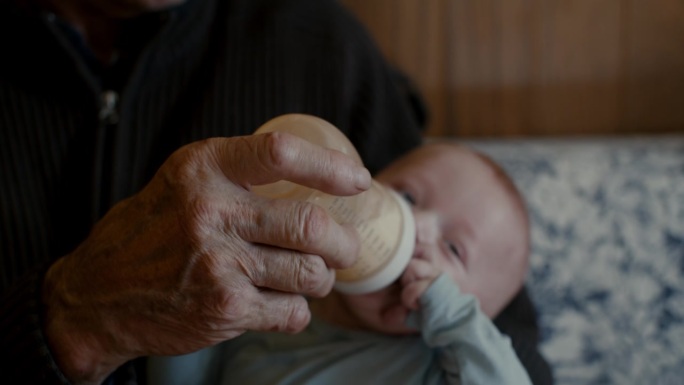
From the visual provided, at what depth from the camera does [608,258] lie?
5.41ft

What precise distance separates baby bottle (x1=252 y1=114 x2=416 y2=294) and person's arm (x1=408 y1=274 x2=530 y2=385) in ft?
0.26

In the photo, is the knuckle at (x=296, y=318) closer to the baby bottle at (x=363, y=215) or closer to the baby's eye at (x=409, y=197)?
the baby bottle at (x=363, y=215)

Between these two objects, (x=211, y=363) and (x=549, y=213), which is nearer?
(x=211, y=363)

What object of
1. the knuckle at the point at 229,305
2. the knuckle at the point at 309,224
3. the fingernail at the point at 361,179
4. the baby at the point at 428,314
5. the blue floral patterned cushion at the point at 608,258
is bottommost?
the blue floral patterned cushion at the point at 608,258

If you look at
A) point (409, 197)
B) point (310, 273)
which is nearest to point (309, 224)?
point (310, 273)

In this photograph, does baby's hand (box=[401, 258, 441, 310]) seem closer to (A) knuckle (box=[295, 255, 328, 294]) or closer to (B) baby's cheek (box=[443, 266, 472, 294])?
(B) baby's cheek (box=[443, 266, 472, 294])

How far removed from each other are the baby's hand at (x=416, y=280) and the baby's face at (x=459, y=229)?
4 cm

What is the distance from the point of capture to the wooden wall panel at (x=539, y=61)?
6.45ft

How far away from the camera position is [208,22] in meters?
1.36

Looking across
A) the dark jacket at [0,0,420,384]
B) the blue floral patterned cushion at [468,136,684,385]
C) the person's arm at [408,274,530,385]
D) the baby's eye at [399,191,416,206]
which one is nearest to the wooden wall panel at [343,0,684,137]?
the blue floral patterned cushion at [468,136,684,385]

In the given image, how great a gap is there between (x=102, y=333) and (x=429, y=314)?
44 cm

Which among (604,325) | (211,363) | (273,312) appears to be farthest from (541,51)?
(273,312)

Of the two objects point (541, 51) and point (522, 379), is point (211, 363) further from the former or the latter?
point (541, 51)

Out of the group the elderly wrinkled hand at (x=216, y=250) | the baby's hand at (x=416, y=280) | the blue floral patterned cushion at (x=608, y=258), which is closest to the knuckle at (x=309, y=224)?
the elderly wrinkled hand at (x=216, y=250)
